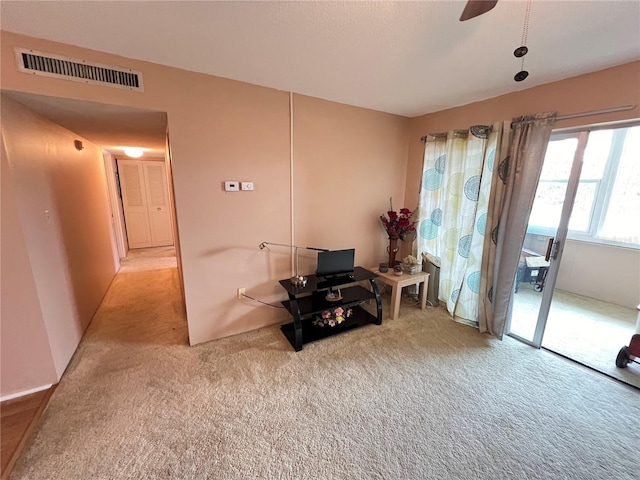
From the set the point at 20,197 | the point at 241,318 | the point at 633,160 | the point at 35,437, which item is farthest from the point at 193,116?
the point at 633,160

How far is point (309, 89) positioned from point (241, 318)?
2393 mm

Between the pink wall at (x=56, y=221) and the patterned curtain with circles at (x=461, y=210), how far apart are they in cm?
371

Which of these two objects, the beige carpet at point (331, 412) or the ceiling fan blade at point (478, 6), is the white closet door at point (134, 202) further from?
the ceiling fan blade at point (478, 6)

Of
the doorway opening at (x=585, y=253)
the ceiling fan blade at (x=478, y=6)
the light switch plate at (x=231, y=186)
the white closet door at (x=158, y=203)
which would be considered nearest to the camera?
the ceiling fan blade at (x=478, y=6)

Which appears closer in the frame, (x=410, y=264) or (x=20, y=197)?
(x=20, y=197)

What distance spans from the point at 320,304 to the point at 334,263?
18.1 inches

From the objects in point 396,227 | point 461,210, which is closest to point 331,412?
point 396,227

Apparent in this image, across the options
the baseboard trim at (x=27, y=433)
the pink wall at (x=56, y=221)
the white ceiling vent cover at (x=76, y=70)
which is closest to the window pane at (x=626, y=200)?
the white ceiling vent cover at (x=76, y=70)

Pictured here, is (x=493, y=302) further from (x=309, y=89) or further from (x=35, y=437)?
(x=35, y=437)

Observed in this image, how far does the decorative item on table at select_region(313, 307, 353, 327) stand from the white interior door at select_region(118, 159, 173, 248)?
5136 mm

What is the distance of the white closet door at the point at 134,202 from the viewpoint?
17.6 feet

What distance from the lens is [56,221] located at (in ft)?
7.14

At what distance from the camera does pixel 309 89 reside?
7.84 feet

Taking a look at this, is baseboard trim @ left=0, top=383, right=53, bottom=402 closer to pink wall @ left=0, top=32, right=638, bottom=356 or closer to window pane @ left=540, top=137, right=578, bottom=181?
pink wall @ left=0, top=32, right=638, bottom=356
